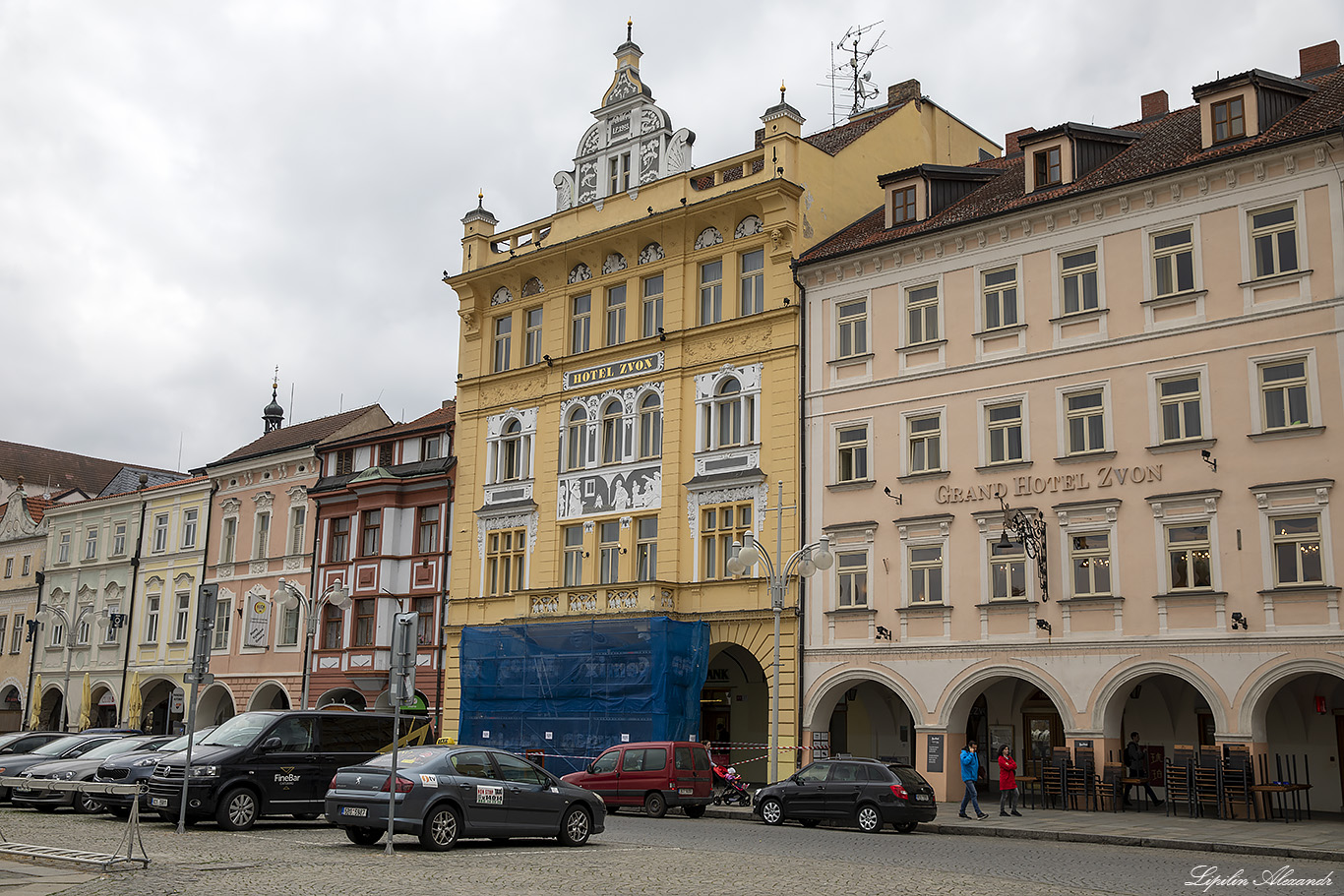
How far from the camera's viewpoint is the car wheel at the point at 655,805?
2817 centimetres

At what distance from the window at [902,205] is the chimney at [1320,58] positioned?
1050 centimetres

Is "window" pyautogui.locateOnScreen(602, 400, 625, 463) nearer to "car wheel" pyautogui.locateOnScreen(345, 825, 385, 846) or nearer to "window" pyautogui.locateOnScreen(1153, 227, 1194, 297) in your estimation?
"window" pyautogui.locateOnScreen(1153, 227, 1194, 297)

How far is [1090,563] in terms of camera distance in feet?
98.2

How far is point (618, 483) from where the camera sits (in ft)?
130

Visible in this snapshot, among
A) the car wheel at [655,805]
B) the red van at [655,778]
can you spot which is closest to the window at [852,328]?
the red van at [655,778]

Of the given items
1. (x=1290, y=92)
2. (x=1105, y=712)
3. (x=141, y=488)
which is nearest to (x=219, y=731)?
(x=1105, y=712)

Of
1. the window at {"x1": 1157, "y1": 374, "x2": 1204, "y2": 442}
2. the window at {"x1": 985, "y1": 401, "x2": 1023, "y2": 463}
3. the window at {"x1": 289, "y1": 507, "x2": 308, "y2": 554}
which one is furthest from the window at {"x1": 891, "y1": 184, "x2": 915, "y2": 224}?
the window at {"x1": 289, "y1": 507, "x2": 308, "y2": 554}

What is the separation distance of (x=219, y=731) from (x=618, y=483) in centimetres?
1814

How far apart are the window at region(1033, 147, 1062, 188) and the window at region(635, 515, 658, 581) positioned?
14245 millimetres

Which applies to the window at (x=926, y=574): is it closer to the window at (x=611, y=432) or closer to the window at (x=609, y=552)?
the window at (x=609, y=552)

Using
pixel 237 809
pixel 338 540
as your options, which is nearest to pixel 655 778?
pixel 237 809

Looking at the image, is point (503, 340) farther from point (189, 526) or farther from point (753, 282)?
point (189, 526)

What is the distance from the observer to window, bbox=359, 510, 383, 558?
159ft

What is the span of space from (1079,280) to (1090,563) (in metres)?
6.79
